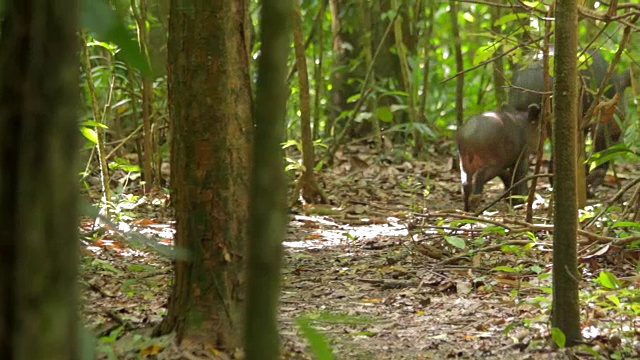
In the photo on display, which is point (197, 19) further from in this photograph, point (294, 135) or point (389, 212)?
point (294, 135)

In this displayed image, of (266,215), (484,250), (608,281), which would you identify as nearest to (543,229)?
(484,250)

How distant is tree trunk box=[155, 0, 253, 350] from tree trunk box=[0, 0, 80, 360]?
1680 mm

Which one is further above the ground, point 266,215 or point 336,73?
point 336,73

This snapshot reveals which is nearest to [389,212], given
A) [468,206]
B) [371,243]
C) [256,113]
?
[468,206]

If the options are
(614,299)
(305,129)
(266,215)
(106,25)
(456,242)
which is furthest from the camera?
(305,129)

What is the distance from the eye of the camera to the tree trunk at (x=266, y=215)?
2.73ft

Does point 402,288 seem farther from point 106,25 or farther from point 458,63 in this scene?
point 458,63

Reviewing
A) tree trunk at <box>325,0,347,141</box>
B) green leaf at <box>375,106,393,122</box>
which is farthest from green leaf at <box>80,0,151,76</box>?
tree trunk at <box>325,0,347,141</box>

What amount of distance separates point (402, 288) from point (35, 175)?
123 inches

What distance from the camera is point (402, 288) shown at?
377cm

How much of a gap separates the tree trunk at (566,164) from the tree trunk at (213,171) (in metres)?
0.89

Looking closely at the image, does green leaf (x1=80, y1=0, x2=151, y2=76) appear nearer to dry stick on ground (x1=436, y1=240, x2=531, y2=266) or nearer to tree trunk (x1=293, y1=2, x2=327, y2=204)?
dry stick on ground (x1=436, y1=240, x2=531, y2=266)

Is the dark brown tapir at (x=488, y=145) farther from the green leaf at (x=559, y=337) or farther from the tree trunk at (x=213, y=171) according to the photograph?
the tree trunk at (x=213, y=171)

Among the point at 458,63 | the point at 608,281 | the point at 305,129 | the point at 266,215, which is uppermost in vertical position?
the point at 458,63
